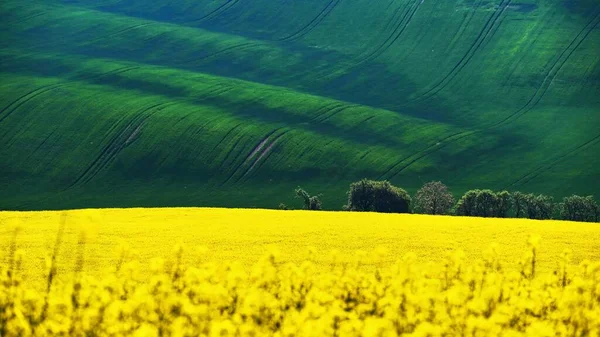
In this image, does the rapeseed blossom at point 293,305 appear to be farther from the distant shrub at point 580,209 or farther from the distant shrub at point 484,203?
the distant shrub at point 580,209

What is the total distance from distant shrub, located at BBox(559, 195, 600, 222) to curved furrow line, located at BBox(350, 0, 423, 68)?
108 feet

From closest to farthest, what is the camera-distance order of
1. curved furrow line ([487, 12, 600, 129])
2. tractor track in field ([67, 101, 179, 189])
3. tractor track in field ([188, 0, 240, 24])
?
tractor track in field ([67, 101, 179, 189])
curved furrow line ([487, 12, 600, 129])
tractor track in field ([188, 0, 240, 24])

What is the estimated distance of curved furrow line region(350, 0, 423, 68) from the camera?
9006 cm

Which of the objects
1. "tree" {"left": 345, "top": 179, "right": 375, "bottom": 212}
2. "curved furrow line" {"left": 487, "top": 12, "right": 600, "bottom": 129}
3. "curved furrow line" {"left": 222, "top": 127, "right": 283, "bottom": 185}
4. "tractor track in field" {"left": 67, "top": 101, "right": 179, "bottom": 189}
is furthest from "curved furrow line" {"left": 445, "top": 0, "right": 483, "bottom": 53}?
"tree" {"left": 345, "top": 179, "right": 375, "bottom": 212}

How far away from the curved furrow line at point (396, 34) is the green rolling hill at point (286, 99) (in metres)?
0.18

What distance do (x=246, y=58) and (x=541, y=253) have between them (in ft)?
231

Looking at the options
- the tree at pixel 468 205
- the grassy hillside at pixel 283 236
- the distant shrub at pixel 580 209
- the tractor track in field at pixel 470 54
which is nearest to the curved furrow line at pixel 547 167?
the distant shrub at pixel 580 209

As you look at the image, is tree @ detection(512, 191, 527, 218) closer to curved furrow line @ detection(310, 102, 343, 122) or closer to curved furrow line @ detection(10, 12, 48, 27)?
curved furrow line @ detection(310, 102, 343, 122)

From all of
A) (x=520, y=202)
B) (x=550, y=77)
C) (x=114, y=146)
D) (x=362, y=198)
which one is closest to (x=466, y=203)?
(x=520, y=202)

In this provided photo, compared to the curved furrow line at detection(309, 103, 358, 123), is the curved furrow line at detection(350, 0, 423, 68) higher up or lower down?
higher up

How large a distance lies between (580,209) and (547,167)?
392 inches

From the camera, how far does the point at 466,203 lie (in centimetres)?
5934

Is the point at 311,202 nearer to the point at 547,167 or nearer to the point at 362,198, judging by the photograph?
the point at 362,198

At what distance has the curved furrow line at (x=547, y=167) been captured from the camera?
6825 centimetres
